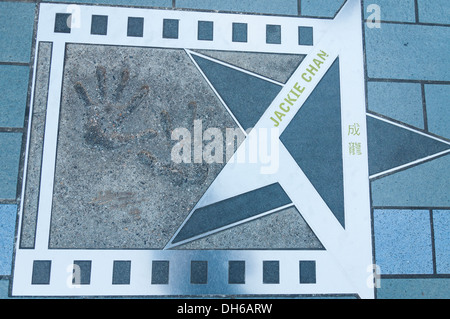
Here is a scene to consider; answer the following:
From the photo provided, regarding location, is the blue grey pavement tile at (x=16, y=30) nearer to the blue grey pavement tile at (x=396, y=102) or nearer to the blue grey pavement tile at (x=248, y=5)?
the blue grey pavement tile at (x=248, y=5)

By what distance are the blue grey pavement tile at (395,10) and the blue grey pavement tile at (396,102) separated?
45cm

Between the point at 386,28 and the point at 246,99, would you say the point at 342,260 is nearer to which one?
the point at 246,99

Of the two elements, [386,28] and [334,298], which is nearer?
[334,298]

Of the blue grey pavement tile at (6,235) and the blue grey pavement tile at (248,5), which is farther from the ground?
the blue grey pavement tile at (248,5)

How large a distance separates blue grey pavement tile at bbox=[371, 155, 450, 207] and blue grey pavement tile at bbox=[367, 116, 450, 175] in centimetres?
7

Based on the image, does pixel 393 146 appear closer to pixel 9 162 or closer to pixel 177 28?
pixel 177 28

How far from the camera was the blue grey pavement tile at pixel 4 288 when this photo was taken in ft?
5.66

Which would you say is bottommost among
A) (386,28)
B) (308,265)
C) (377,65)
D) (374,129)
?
(308,265)

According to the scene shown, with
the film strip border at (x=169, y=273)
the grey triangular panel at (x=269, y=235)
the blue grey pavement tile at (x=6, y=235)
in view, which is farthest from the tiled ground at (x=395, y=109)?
the grey triangular panel at (x=269, y=235)

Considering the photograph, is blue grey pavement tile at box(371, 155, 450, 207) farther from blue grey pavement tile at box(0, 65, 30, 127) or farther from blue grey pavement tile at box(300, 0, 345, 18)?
blue grey pavement tile at box(0, 65, 30, 127)

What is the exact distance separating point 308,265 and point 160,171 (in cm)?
106

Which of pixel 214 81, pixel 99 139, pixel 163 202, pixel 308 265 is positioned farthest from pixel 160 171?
pixel 308 265

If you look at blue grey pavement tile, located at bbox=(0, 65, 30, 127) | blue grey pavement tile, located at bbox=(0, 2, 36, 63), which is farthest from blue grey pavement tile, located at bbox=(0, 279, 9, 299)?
blue grey pavement tile, located at bbox=(0, 2, 36, 63)

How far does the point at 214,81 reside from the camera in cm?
192
